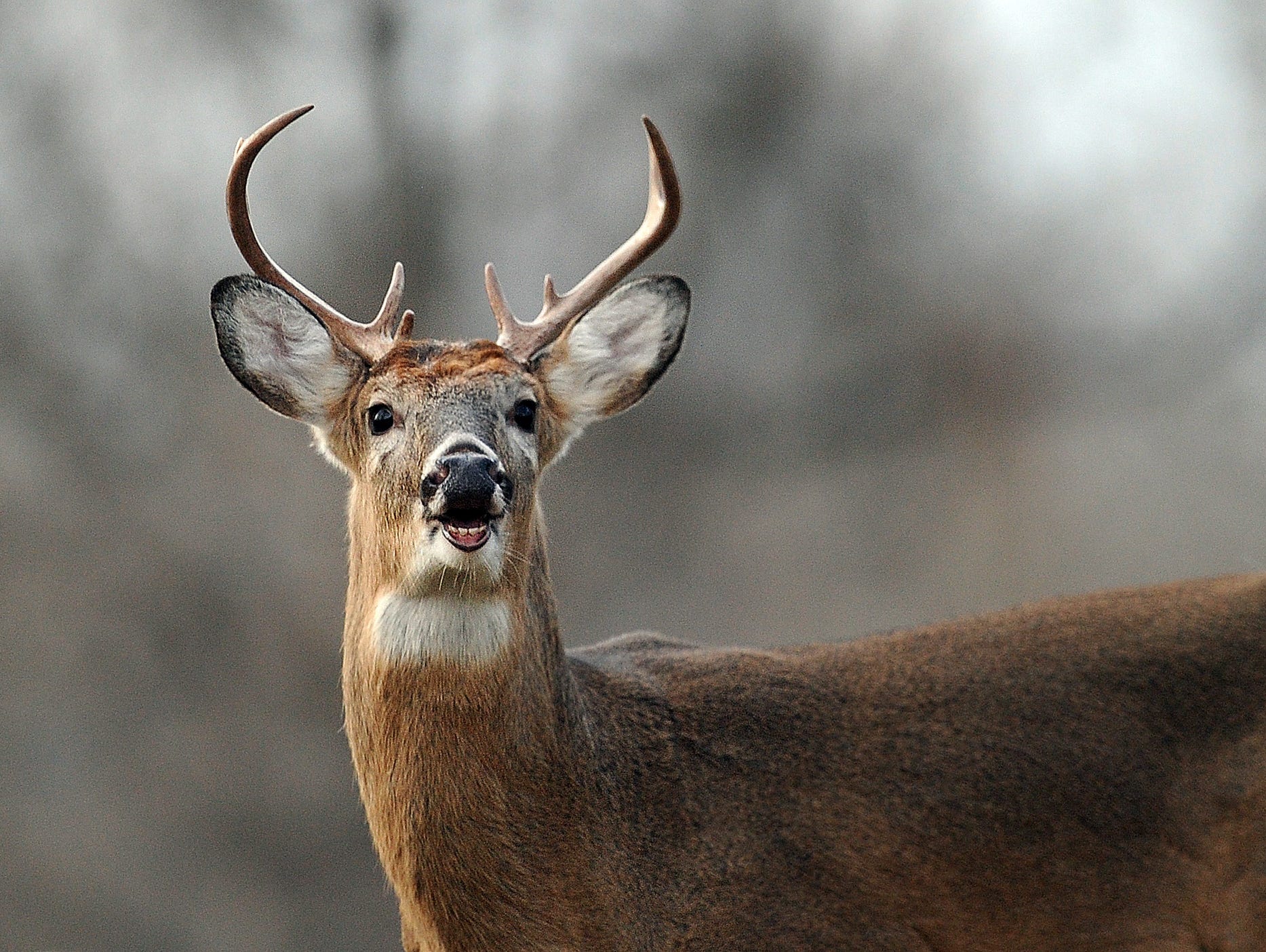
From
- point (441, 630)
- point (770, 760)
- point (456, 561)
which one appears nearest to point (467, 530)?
point (456, 561)

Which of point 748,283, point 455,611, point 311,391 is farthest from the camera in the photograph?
point 748,283

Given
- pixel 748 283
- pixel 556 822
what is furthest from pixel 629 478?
pixel 556 822

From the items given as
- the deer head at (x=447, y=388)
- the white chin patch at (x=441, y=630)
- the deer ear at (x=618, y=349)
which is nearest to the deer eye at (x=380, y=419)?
the deer head at (x=447, y=388)

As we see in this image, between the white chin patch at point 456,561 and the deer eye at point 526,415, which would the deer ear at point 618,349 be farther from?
the white chin patch at point 456,561

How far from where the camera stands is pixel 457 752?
3984 mm

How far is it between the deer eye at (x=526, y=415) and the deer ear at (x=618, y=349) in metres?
0.26

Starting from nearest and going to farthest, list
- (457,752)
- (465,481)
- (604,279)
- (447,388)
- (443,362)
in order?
1. (465,481)
2. (457,752)
3. (447,388)
4. (443,362)
5. (604,279)

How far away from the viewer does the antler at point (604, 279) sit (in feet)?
15.1

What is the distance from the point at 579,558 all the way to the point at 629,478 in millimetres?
665

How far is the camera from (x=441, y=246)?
10281 millimetres

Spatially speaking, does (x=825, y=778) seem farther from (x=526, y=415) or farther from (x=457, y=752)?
(x=526, y=415)

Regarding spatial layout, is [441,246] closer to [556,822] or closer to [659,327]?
[659,327]

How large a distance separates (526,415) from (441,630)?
28.0 inches

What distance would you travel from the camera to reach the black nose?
147 inches
